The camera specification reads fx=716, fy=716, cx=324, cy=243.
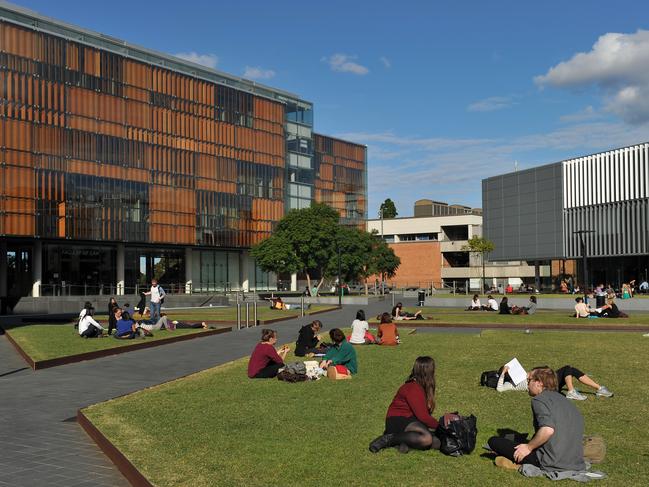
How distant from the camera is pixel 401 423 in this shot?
8.77m

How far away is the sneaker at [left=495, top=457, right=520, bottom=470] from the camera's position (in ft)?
25.5

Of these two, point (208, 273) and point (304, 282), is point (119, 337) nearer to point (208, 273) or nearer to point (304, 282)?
point (208, 273)

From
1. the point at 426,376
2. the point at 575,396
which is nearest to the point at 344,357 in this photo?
the point at 575,396

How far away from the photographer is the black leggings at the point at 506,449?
25.1 feet

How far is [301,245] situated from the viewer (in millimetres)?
75688

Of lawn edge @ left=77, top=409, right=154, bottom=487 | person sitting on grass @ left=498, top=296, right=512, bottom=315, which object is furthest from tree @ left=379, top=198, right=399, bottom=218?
lawn edge @ left=77, top=409, right=154, bottom=487

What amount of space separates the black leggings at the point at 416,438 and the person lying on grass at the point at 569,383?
172 inches

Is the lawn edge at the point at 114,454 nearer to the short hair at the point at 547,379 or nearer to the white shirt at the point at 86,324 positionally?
the short hair at the point at 547,379

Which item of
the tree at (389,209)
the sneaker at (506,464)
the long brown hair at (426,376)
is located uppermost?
the tree at (389,209)

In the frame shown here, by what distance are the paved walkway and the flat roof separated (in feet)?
157

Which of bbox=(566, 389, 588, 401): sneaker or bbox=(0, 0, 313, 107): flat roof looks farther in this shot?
bbox=(0, 0, 313, 107): flat roof

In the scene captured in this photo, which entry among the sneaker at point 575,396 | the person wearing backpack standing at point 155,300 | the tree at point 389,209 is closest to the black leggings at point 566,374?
the sneaker at point 575,396

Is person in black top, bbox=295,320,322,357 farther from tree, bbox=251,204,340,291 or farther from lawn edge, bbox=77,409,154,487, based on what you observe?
tree, bbox=251,204,340,291

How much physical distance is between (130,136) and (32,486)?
66.9m
